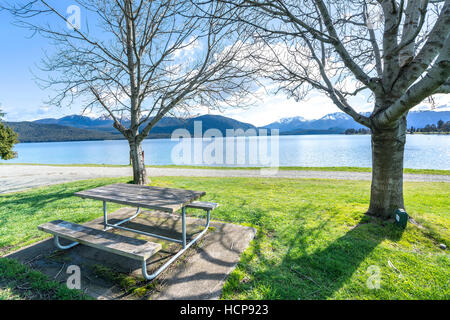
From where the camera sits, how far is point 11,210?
18.8 ft

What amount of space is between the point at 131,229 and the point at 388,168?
5022mm

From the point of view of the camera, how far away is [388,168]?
Result: 399 cm

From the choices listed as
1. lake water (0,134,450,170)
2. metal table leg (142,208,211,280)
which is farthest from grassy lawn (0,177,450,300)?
lake water (0,134,450,170)

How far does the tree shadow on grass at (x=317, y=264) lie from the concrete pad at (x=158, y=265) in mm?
411

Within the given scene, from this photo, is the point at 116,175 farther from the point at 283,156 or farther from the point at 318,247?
the point at 283,156

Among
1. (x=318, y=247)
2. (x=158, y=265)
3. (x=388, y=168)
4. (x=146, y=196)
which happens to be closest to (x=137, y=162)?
(x=146, y=196)

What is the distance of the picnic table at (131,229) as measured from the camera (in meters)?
2.42

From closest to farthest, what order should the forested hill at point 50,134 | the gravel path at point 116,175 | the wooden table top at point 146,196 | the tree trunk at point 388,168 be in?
the wooden table top at point 146,196 < the tree trunk at point 388,168 < the gravel path at point 116,175 < the forested hill at point 50,134

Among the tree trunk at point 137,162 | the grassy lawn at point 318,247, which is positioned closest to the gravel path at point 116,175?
the tree trunk at point 137,162

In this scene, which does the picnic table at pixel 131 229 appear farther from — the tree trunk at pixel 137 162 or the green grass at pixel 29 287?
the tree trunk at pixel 137 162

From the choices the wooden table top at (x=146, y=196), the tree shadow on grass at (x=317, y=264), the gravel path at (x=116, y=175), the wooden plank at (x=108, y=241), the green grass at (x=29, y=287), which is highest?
the wooden table top at (x=146, y=196)

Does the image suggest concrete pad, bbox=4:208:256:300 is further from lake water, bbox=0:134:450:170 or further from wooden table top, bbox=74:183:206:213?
lake water, bbox=0:134:450:170
